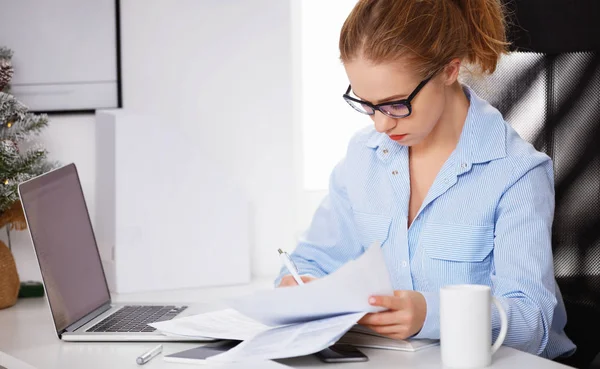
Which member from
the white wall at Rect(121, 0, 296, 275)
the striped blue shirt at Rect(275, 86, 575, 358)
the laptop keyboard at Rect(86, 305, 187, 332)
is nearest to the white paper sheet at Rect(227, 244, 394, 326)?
the striped blue shirt at Rect(275, 86, 575, 358)

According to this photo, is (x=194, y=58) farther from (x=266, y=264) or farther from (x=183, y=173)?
(x=266, y=264)

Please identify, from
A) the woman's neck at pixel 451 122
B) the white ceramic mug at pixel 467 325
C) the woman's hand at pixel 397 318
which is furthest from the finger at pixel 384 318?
the woman's neck at pixel 451 122

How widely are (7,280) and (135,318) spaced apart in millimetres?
539

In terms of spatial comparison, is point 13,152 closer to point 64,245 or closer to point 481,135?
point 64,245

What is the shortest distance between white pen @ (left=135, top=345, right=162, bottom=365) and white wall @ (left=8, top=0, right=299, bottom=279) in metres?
0.93

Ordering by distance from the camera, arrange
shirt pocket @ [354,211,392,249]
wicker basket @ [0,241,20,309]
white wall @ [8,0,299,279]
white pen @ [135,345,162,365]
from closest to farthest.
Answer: white pen @ [135,345,162,365] → shirt pocket @ [354,211,392,249] → wicker basket @ [0,241,20,309] → white wall @ [8,0,299,279]

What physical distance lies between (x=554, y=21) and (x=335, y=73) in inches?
32.2

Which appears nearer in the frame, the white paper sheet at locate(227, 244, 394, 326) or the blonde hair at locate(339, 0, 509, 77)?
the white paper sheet at locate(227, 244, 394, 326)

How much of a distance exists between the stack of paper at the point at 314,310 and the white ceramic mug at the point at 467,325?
0.38ft

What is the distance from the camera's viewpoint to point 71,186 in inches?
60.5

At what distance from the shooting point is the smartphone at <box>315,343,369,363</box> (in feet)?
3.54

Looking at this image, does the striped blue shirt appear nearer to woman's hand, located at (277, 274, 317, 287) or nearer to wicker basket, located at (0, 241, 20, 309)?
woman's hand, located at (277, 274, 317, 287)

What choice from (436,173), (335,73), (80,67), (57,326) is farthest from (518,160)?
(80,67)

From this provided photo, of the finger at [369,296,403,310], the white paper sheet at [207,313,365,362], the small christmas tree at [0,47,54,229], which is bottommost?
the white paper sheet at [207,313,365,362]
